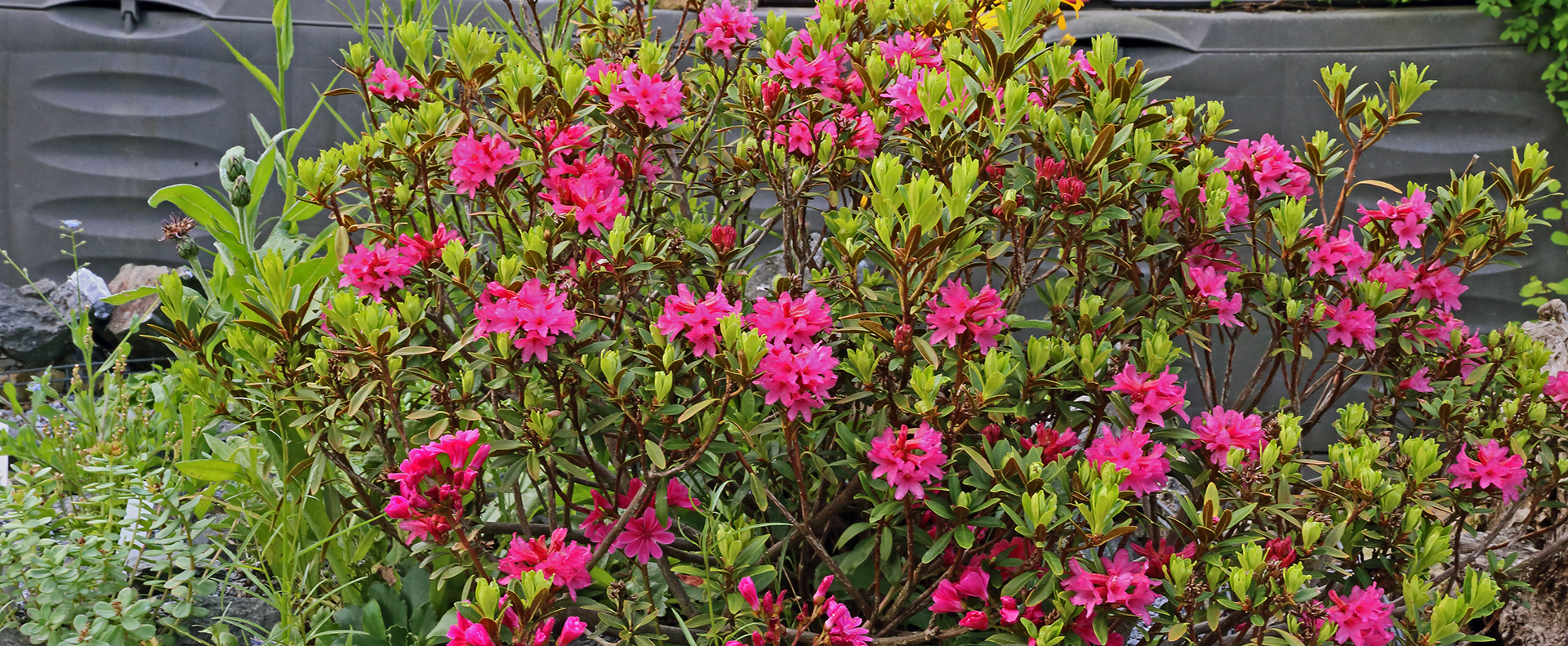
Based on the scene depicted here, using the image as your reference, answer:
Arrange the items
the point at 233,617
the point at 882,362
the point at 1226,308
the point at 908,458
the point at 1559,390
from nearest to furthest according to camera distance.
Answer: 1. the point at 908,458
2. the point at 882,362
3. the point at 1226,308
4. the point at 1559,390
5. the point at 233,617

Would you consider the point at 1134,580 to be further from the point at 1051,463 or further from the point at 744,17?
the point at 744,17

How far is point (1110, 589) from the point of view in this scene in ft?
4.32

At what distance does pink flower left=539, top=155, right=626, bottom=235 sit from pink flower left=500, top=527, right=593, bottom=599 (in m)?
0.48

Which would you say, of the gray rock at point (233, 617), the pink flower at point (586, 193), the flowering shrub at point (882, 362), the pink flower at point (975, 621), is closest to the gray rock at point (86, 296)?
the gray rock at point (233, 617)

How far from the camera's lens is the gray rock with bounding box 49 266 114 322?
141 inches

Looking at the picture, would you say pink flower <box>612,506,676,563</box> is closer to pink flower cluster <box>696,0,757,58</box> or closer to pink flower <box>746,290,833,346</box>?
pink flower <box>746,290,833,346</box>

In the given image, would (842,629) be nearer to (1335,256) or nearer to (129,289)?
(1335,256)

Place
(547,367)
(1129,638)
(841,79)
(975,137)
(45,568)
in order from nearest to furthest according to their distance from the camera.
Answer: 1. (547,367)
2. (975,137)
3. (45,568)
4. (841,79)
5. (1129,638)

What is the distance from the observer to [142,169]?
4.18 meters

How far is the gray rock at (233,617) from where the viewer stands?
1933 mm

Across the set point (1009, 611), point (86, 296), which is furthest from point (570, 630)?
point (86, 296)

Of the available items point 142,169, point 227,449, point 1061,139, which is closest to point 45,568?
point 227,449

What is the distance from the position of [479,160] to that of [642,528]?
631mm

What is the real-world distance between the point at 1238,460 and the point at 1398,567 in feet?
1.41
